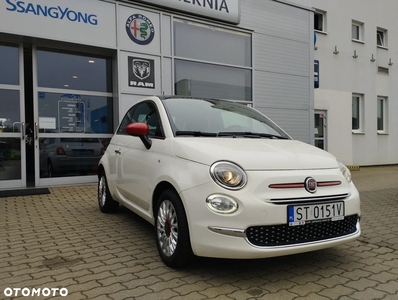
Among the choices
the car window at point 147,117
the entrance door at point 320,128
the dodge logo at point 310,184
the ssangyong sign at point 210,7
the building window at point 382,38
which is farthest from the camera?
the building window at point 382,38

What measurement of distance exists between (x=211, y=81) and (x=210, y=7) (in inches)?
73.4

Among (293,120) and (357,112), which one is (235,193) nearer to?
(293,120)

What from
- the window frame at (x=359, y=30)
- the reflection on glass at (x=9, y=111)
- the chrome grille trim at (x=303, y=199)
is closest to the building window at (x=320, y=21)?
the window frame at (x=359, y=30)

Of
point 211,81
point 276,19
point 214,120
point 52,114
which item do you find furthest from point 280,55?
point 214,120

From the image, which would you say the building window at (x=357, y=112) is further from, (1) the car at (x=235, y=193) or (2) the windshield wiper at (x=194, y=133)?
(2) the windshield wiper at (x=194, y=133)

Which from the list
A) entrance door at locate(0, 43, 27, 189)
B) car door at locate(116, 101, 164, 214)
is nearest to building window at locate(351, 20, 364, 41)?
entrance door at locate(0, 43, 27, 189)

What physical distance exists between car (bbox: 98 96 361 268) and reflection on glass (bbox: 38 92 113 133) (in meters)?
4.75

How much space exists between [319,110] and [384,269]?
11.2 metres

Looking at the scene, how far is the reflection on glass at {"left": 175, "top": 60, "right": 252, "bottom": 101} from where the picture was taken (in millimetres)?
9000

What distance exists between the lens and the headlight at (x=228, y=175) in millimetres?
2705

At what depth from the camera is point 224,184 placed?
2.70m

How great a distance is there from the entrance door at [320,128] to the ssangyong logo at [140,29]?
7.84 meters

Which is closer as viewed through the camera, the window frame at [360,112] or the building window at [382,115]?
the window frame at [360,112]

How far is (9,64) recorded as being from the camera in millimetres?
7348
